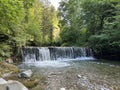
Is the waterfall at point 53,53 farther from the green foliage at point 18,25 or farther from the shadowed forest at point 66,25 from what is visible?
the green foliage at point 18,25

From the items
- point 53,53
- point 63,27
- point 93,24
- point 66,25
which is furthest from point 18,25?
point 63,27

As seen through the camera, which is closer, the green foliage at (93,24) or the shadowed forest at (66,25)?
the shadowed forest at (66,25)

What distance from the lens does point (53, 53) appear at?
16.3 m

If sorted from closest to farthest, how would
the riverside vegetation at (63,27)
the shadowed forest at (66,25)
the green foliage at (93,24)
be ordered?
the riverside vegetation at (63,27) → the shadowed forest at (66,25) → the green foliage at (93,24)

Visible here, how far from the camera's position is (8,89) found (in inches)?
166

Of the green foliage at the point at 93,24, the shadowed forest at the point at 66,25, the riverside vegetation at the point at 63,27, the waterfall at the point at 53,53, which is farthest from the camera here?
the waterfall at the point at 53,53

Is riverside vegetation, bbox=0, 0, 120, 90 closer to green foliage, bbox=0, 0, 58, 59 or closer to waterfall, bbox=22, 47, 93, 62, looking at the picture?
green foliage, bbox=0, 0, 58, 59

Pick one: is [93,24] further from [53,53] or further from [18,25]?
[18,25]

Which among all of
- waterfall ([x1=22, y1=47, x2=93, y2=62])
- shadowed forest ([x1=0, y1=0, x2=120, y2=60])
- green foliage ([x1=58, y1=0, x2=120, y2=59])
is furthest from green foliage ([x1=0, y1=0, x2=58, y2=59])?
green foliage ([x1=58, y1=0, x2=120, y2=59])

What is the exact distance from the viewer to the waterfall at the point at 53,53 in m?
15.0

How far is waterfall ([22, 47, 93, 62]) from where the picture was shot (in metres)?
15.0

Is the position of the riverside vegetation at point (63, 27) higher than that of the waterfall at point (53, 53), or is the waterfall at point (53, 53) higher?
the riverside vegetation at point (63, 27)

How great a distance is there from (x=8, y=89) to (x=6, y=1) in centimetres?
516

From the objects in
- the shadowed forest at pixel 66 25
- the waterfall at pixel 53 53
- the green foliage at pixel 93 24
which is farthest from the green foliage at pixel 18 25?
the green foliage at pixel 93 24
